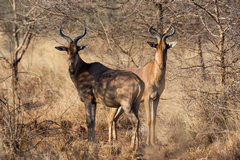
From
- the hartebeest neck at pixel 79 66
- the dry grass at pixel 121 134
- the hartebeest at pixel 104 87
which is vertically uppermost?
the hartebeest neck at pixel 79 66

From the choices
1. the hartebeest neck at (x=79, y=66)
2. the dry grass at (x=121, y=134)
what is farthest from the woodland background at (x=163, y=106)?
the hartebeest neck at (x=79, y=66)

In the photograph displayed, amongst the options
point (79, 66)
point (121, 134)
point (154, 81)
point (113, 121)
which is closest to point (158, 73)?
point (154, 81)

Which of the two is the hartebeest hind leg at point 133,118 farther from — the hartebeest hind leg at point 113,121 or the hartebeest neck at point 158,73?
the hartebeest hind leg at point 113,121

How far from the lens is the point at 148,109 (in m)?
6.64

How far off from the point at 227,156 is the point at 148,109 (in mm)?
1882

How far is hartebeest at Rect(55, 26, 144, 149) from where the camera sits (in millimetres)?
6123

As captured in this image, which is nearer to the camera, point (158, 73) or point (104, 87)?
point (104, 87)

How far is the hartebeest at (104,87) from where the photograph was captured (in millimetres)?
6123

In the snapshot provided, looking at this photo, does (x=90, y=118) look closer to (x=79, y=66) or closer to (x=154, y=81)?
(x=79, y=66)

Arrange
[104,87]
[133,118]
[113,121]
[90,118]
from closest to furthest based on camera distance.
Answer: [133,118], [104,87], [90,118], [113,121]

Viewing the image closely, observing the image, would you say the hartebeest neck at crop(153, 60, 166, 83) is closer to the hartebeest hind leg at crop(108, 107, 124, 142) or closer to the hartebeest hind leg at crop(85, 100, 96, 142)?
Result: the hartebeest hind leg at crop(108, 107, 124, 142)

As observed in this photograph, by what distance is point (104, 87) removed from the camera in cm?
637

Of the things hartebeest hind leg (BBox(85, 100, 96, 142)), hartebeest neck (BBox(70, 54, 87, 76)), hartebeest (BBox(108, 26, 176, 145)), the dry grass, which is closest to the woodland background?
the dry grass

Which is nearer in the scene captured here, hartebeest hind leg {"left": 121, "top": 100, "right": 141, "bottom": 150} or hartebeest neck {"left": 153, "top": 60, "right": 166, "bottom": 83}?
hartebeest hind leg {"left": 121, "top": 100, "right": 141, "bottom": 150}
